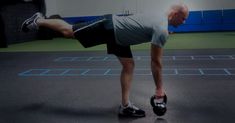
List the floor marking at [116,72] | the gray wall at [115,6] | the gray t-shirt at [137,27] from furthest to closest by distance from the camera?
the gray wall at [115,6]
the floor marking at [116,72]
the gray t-shirt at [137,27]

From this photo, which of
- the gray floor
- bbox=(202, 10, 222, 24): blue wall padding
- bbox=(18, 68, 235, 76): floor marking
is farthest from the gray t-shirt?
bbox=(202, 10, 222, 24): blue wall padding

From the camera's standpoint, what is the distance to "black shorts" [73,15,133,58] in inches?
116

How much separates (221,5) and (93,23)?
10.00 metres

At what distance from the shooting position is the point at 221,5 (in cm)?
1189

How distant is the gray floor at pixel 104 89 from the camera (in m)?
3.05

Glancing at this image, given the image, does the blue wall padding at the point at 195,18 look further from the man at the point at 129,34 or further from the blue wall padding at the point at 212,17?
the man at the point at 129,34

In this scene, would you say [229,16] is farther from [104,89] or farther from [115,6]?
[104,89]

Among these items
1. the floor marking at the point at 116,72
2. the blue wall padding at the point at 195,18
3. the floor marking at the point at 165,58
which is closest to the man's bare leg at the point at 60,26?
the floor marking at the point at 116,72

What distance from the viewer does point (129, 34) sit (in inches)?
114

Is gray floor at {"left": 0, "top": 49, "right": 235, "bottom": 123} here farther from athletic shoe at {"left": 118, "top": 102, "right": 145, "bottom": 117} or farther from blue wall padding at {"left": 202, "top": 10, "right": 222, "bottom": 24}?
blue wall padding at {"left": 202, "top": 10, "right": 222, "bottom": 24}

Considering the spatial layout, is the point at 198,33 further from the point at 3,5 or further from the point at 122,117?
the point at 122,117

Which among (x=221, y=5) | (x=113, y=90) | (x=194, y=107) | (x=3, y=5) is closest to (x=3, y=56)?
(x=3, y=5)

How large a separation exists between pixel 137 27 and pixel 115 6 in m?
9.95

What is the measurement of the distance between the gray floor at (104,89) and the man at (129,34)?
12.1 inches
